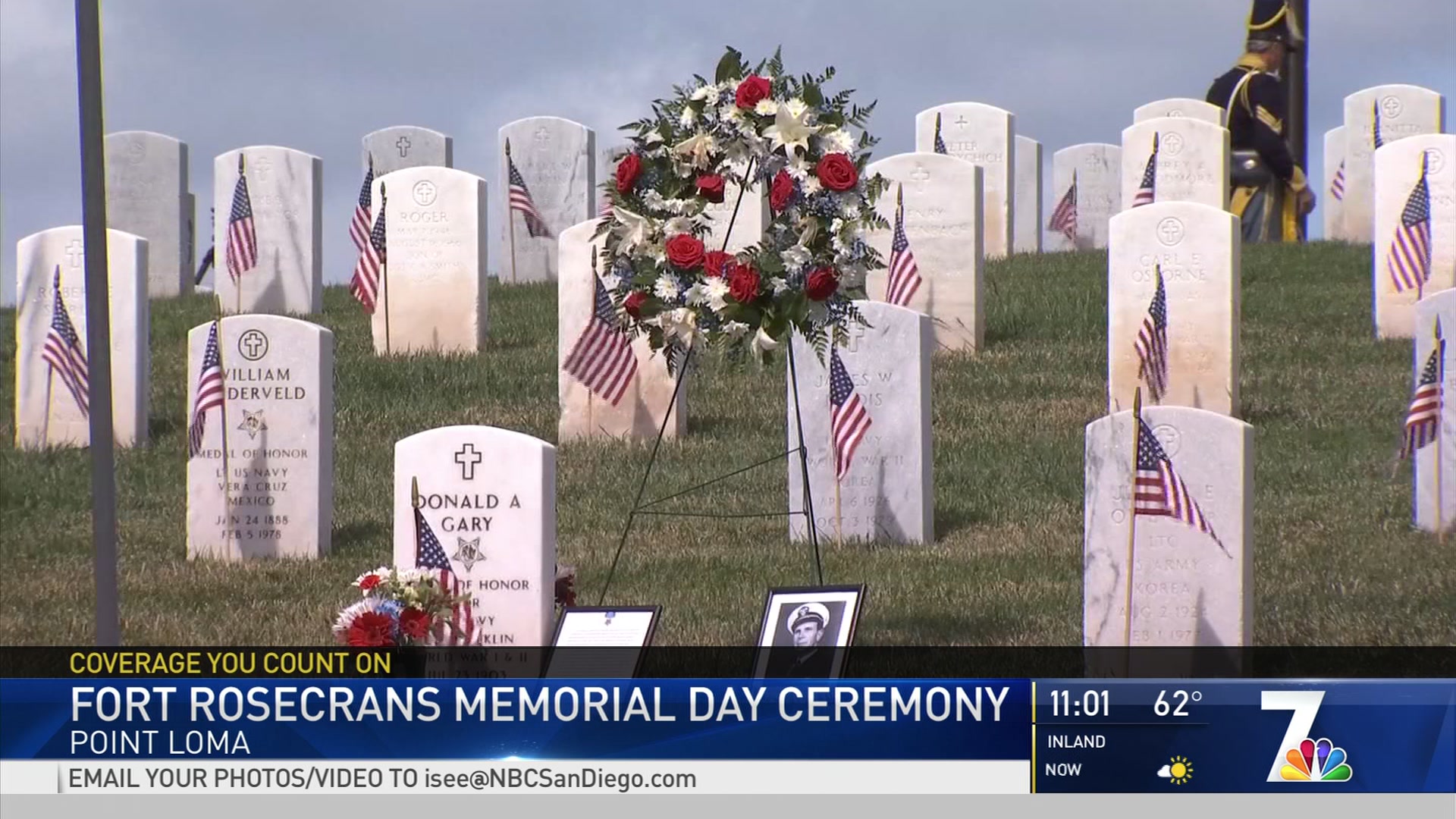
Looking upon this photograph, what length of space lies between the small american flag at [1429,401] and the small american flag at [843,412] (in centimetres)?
267

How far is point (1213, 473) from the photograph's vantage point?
7629 millimetres

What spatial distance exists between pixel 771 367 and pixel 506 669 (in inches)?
233

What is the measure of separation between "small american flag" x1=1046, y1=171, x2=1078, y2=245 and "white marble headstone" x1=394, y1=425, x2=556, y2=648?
53.8 feet

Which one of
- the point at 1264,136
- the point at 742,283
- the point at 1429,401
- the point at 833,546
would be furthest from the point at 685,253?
the point at 1264,136

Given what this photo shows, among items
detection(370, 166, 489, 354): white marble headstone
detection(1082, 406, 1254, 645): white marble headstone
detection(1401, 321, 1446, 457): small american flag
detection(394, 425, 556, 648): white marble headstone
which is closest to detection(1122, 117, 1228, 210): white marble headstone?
detection(370, 166, 489, 354): white marble headstone

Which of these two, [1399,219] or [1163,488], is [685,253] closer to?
[1163,488]

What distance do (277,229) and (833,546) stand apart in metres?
8.42

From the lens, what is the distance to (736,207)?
760cm

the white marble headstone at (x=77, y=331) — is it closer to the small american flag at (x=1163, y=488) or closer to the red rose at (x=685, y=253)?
the red rose at (x=685, y=253)

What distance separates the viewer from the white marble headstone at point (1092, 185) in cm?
2345

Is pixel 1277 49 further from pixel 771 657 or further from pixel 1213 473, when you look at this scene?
pixel 771 657

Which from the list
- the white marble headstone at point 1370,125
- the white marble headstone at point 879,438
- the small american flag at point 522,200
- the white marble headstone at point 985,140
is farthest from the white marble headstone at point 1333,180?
Answer: the white marble headstone at point 879,438

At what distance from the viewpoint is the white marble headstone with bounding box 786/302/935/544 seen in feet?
32.1

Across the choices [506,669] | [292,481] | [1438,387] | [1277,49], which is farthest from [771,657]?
[1277,49]
